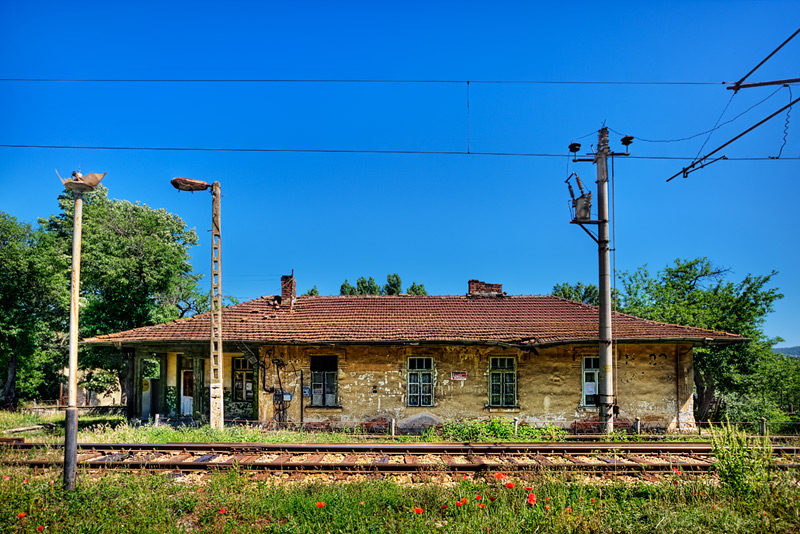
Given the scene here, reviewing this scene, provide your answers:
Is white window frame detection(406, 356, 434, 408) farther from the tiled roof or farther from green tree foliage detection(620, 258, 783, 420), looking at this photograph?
green tree foliage detection(620, 258, 783, 420)

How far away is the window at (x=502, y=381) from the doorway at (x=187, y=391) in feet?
35.3

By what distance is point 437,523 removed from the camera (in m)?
5.80

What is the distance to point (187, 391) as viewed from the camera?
56.7ft

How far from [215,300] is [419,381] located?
6871mm

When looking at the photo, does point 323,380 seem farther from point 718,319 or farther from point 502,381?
point 718,319

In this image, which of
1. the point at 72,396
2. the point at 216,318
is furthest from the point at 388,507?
the point at 216,318

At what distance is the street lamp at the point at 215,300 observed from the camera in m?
12.3

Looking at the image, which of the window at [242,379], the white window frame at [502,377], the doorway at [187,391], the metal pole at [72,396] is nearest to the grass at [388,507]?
the metal pole at [72,396]

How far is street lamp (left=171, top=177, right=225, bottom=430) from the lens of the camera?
12.3 meters

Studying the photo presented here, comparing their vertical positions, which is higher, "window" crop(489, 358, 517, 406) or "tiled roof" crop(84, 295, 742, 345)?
"tiled roof" crop(84, 295, 742, 345)

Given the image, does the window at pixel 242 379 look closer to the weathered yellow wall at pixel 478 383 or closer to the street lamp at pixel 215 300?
the weathered yellow wall at pixel 478 383

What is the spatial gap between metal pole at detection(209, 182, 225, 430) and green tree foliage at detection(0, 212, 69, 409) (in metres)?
17.9

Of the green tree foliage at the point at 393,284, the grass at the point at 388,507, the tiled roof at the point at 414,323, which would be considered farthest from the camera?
the green tree foliage at the point at 393,284

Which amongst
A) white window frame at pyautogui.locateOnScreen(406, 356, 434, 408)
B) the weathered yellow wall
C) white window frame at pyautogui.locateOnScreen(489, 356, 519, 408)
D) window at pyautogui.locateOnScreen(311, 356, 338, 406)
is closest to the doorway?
the weathered yellow wall
